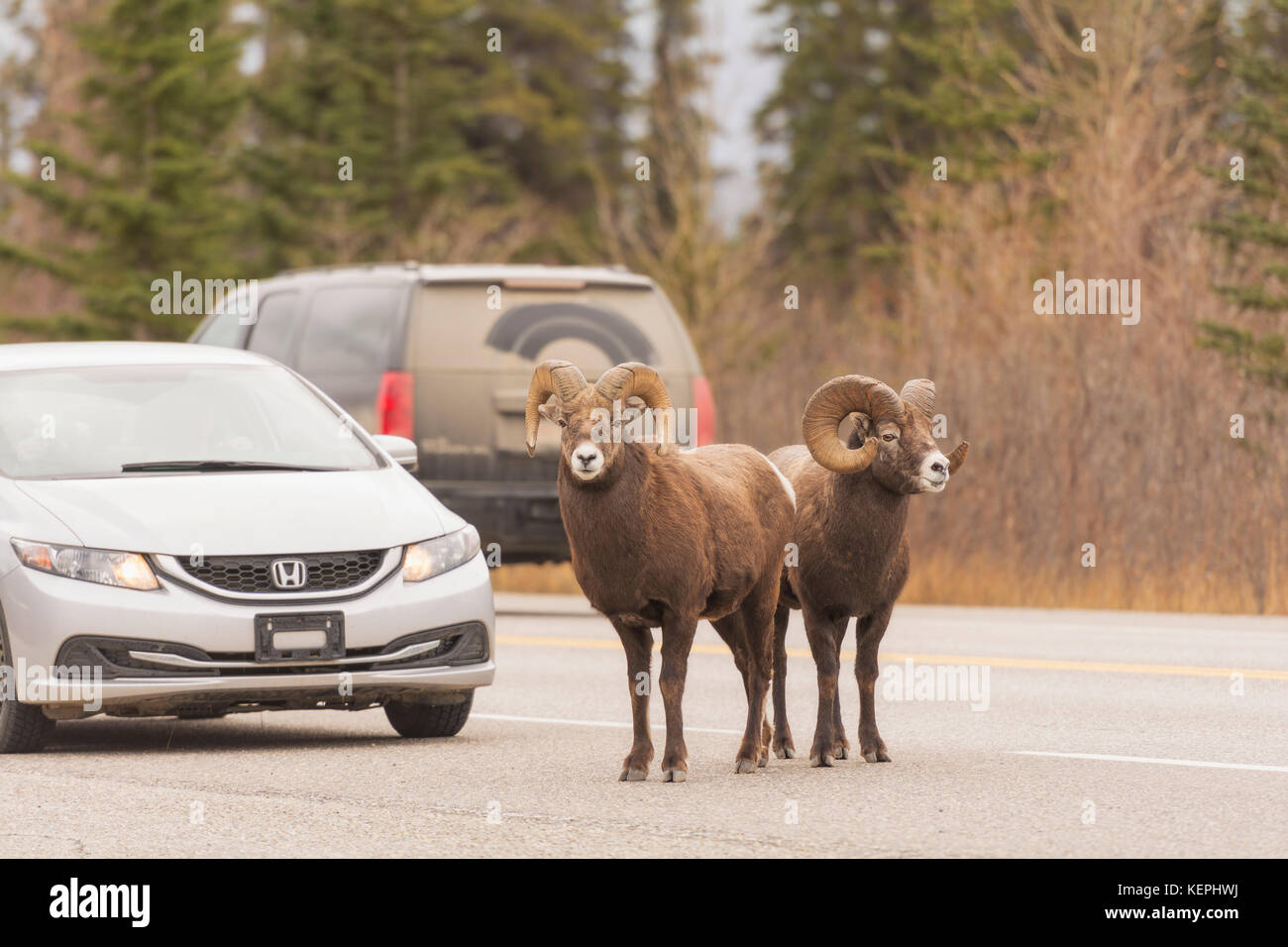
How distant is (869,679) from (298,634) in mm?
2473

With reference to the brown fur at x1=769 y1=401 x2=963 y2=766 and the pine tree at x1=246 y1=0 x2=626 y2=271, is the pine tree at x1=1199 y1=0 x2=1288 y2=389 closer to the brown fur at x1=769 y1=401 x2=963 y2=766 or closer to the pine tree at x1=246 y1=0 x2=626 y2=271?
the brown fur at x1=769 y1=401 x2=963 y2=766

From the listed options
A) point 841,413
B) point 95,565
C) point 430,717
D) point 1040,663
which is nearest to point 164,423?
point 95,565

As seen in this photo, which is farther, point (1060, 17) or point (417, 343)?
point (1060, 17)

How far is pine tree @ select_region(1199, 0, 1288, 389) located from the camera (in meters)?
22.1

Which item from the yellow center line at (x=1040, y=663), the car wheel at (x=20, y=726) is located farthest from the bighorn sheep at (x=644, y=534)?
the yellow center line at (x=1040, y=663)

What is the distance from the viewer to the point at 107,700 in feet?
33.7

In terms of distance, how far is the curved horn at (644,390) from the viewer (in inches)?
380

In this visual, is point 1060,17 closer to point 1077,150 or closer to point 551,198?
point 1077,150

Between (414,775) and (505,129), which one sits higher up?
(505,129)

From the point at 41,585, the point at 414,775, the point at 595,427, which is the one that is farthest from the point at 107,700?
the point at 595,427

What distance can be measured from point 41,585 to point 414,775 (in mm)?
1843

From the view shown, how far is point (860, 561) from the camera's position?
10234 millimetres

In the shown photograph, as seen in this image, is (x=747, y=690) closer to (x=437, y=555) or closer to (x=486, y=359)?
(x=437, y=555)

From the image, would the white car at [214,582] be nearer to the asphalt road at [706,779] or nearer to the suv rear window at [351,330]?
the asphalt road at [706,779]
